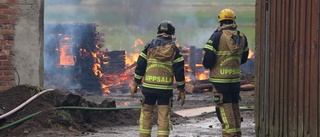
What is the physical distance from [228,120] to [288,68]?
1197 mm

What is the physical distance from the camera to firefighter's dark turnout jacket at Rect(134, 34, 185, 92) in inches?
330

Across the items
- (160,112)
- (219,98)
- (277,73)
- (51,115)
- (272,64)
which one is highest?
(272,64)

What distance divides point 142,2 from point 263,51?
1396 centimetres

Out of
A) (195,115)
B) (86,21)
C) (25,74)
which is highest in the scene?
(86,21)

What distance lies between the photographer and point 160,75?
8.41 m

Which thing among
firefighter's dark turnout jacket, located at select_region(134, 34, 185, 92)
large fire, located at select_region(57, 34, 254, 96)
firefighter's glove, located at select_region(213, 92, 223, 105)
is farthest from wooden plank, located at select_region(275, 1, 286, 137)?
large fire, located at select_region(57, 34, 254, 96)

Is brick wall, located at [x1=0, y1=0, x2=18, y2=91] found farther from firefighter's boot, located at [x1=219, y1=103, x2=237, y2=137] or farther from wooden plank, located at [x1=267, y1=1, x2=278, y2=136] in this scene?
wooden plank, located at [x1=267, y1=1, x2=278, y2=136]

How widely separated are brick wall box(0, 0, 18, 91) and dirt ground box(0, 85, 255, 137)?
0.46 m

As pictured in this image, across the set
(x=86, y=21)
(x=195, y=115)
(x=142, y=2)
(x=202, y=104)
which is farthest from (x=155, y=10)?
(x=195, y=115)

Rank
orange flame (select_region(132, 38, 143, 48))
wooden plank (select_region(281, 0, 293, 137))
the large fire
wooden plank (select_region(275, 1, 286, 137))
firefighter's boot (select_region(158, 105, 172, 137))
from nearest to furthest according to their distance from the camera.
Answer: wooden plank (select_region(281, 0, 293, 137)) → wooden plank (select_region(275, 1, 286, 137)) → firefighter's boot (select_region(158, 105, 172, 137)) → the large fire → orange flame (select_region(132, 38, 143, 48))

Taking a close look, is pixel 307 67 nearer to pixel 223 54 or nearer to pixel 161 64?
pixel 223 54

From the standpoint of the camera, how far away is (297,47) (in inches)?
300

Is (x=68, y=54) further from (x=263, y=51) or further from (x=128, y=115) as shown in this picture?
(x=263, y=51)

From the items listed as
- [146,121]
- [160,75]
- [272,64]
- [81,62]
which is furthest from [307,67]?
[81,62]
